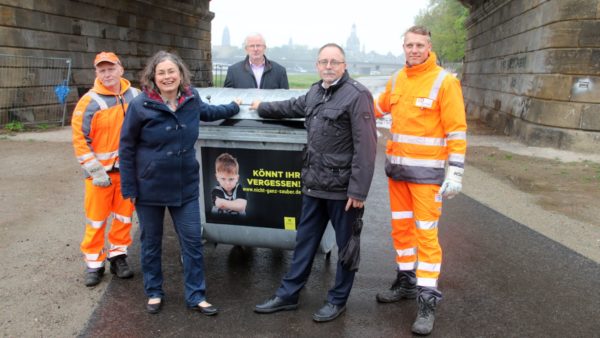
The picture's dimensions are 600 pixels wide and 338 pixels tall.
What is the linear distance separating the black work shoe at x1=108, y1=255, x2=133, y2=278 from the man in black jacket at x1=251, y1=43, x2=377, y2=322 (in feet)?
4.00

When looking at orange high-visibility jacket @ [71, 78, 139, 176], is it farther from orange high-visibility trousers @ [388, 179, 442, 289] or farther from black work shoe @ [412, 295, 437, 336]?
black work shoe @ [412, 295, 437, 336]

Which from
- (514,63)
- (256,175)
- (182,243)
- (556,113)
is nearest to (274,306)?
(182,243)

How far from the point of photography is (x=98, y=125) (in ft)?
12.7

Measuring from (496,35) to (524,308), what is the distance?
581 inches

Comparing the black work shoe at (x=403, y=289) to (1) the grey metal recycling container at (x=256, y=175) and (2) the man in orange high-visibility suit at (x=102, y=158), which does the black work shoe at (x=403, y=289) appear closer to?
(1) the grey metal recycling container at (x=256, y=175)

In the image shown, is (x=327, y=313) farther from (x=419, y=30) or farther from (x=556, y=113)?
(x=556, y=113)

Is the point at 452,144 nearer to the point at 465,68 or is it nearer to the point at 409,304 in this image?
the point at 409,304

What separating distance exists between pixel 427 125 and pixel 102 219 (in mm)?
2511

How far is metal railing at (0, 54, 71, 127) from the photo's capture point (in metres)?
11.9

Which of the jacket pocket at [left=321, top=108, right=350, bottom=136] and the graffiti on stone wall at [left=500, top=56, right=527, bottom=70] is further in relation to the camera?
the graffiti on stone wall at [left=500, top=56, right=527, bottom=70]

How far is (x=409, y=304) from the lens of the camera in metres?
3.81

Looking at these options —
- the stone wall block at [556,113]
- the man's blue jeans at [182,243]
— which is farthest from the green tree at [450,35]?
the man's blue jeans at [182,243]

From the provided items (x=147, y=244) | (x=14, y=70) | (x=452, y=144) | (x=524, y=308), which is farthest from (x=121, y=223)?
(x=14, y=70)

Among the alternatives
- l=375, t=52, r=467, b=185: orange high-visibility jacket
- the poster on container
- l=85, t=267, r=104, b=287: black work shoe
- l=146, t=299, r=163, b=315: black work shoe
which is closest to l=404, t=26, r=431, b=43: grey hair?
l=375, t=52, r=467, b=185: orange high-visibility jacket
